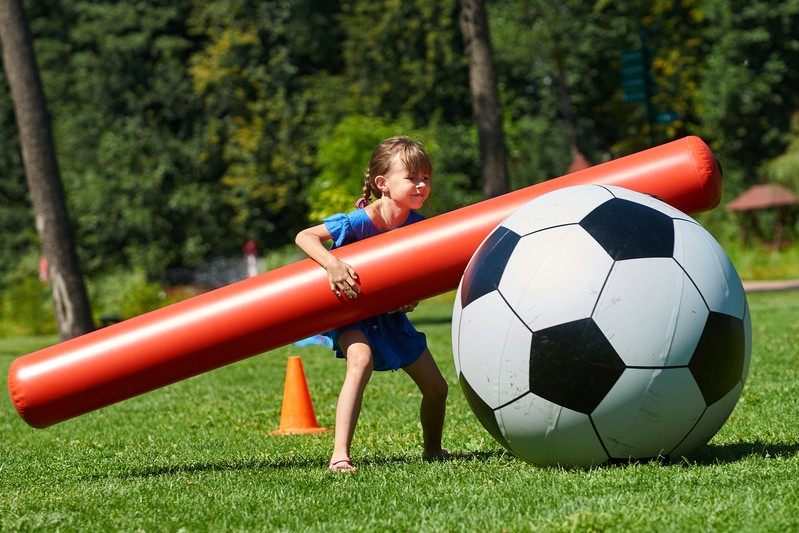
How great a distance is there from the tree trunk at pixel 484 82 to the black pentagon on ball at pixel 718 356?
40.6ft

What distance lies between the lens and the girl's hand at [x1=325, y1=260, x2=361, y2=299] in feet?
16.4

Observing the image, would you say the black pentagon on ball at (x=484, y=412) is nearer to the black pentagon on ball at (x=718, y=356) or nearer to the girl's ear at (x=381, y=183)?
the black pentagon on ball at (x=718, y=356)

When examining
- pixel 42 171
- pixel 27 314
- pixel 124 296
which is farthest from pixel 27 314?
pixel 42 171

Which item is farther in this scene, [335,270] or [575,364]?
[335,270]

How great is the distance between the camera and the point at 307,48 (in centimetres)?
3744

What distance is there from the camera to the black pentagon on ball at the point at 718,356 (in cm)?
417

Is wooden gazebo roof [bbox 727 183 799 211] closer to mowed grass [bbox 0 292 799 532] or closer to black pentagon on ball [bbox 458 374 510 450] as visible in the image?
mowed grass [bbox 0 292 799 532]

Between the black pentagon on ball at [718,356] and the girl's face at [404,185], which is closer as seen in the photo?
the black pentagon on ball at [718,356]

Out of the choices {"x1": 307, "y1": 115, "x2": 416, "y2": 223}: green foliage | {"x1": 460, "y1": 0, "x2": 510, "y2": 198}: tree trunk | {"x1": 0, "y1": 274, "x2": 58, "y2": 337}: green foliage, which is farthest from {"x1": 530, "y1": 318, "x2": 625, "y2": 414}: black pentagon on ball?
{"x1": 0, "y1": 274, "x2": 58, "y2": 337}: green foliage

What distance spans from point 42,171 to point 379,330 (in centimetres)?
1133

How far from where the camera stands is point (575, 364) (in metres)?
4.12

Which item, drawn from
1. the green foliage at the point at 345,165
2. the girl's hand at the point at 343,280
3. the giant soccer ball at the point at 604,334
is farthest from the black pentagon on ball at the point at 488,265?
the green foliage at the point at 345,165

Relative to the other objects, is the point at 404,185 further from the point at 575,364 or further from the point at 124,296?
the point at 124,296

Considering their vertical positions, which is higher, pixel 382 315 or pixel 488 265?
pixel 488 265
